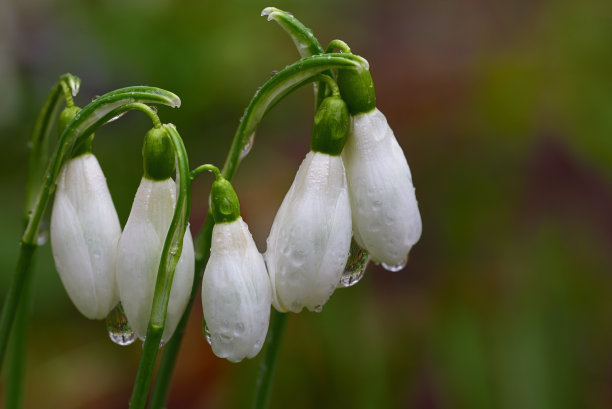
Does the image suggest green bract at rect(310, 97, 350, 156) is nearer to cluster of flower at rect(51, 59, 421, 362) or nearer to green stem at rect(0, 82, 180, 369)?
cluster of flower at rect(51, 59, 421, 362)

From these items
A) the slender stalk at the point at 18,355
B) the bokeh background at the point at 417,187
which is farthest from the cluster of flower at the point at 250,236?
the bokeh background at the point at 417,187


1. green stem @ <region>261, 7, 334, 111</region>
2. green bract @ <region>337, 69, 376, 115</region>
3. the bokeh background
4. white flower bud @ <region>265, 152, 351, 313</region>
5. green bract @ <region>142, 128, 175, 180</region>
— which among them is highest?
green stem @ <region>261, 7, 334, 111</region>

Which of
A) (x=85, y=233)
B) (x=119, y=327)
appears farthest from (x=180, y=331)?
(x=85, y=233)

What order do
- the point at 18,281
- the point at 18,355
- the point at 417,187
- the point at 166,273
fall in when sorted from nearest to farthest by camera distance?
the point at 166,273
the point at 18,281
the point at 18,355
the point at 417,187

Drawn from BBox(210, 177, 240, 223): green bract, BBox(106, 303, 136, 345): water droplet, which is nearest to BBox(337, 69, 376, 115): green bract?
BBox(210, 177, 240, 223): green bract

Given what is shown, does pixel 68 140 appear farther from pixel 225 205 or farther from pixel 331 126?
pixel 331 126

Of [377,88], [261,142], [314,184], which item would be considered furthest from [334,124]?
[377,88]

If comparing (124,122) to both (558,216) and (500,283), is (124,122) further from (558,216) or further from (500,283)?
(558,216)
